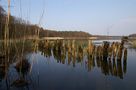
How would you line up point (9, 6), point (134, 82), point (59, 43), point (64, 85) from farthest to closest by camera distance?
point (59, 43), point (134, 82), point (64, 85), point (9, 6)

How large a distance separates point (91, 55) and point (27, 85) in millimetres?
11422

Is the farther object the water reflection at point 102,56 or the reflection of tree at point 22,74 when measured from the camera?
the water reflection at point 102,56

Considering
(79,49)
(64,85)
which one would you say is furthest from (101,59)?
(64,85)

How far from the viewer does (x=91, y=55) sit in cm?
2100

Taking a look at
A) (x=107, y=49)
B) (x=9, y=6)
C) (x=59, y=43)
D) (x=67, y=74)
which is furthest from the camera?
(x=59, y=43)

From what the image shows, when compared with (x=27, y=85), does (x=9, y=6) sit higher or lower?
higher

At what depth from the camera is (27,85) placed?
10.3 m

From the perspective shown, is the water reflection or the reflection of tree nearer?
the reflection of tree

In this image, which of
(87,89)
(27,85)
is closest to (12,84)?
(27,85)

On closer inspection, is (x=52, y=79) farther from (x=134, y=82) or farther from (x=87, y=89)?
(x=134, y=82)

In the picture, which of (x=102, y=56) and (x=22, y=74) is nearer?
(x=22, y=74)

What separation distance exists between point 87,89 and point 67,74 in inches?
155

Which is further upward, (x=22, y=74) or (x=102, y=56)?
(x=102, y=56)

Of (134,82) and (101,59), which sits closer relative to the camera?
(134,82)
